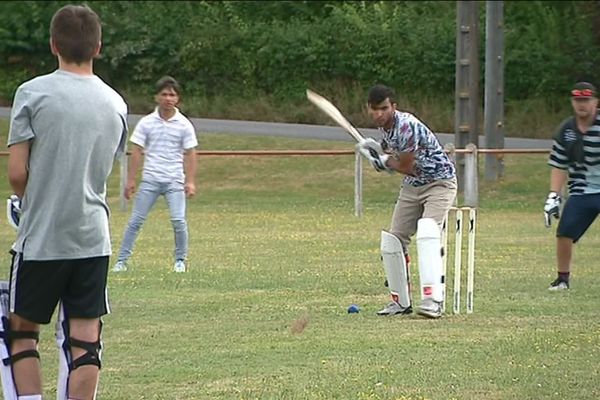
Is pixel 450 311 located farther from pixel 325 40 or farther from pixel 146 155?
pixel 325 40

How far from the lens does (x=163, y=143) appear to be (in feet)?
49.2

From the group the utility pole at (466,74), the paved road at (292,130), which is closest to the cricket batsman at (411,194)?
the utility pole at (466,74)

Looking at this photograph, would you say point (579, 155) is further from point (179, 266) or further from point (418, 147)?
point (179, 266)

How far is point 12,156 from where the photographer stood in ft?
21.8

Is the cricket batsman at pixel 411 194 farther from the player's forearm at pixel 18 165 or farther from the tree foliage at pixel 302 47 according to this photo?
the tree foliage at pixel 302 47

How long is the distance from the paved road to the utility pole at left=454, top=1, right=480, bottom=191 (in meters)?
6.43

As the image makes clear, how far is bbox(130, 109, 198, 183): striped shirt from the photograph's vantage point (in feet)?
49.1

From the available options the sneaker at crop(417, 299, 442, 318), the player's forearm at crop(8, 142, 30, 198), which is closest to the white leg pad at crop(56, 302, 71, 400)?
the player's forearm at crop(8, 142, 30, 198)

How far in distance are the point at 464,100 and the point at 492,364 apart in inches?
774

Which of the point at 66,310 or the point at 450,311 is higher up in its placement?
the point at 66,310

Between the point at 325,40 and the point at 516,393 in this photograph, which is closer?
the point at 516,393

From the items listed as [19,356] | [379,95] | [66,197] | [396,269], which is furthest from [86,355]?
[396,269]

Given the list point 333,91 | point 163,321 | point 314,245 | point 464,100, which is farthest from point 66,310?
point 333,91

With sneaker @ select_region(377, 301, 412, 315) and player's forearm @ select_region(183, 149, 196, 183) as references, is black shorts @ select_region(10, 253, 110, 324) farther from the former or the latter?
player's forearm @ select_region(183, 149, 196, 183)
